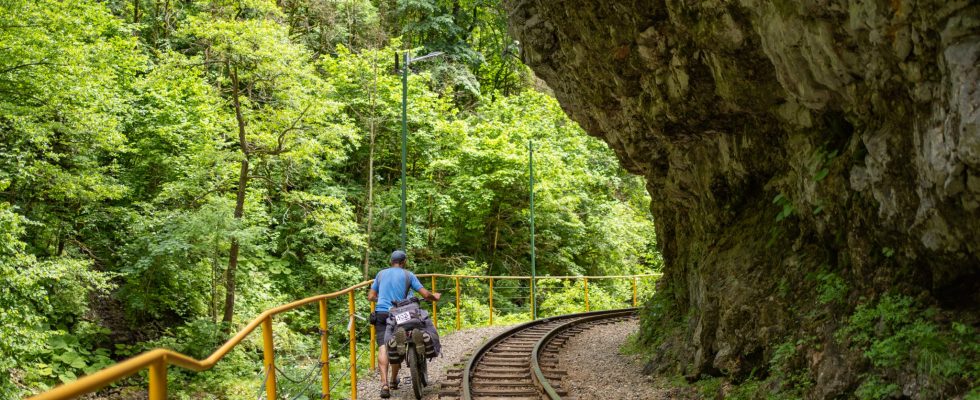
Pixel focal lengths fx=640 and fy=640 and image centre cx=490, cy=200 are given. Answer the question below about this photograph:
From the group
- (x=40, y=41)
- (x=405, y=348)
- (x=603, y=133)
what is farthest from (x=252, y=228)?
(x=405, y=348)

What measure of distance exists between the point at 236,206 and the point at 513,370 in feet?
33.6

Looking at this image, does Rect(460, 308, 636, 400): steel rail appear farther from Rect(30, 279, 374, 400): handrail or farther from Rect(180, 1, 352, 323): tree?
Rect(180, 1, 352, 323): tree

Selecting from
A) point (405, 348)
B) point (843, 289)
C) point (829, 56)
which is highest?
point (829, 56)

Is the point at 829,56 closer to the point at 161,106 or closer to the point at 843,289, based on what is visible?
the point at 843,289

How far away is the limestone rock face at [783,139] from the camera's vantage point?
4.30 meters

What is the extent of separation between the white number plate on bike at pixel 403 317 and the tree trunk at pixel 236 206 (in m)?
10.0

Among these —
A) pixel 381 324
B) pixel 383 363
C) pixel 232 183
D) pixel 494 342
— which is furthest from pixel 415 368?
pixel 232 183

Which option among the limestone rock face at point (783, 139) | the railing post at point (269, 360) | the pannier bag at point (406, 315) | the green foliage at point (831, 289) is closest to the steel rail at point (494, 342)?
the pannier bag at point (406, 315)

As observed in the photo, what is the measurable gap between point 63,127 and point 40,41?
5.70ft

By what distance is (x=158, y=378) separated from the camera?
2270 millimetres

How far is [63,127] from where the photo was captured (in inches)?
522

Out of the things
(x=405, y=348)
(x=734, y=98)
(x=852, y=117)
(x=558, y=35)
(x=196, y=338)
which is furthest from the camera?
(x=196, y=338)

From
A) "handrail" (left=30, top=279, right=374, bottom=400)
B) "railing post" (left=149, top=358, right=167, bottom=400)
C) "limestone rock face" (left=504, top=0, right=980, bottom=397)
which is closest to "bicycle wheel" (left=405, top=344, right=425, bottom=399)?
"limestone rock face" (left=504, top=0, right=980, bottom=397)

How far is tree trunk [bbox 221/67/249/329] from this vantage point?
15969 millimetres
